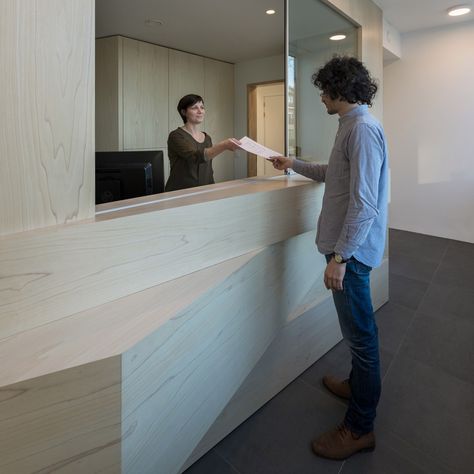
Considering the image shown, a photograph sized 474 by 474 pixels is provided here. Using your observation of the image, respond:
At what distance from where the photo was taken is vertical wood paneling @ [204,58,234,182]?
17.6 ft

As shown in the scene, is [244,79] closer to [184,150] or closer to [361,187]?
[184,150]

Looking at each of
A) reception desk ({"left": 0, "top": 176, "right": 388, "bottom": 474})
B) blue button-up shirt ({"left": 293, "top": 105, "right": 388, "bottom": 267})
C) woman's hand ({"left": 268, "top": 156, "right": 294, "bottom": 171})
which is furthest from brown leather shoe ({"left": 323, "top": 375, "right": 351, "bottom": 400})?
woman's hand ({"left": 268, "top": 156, "right": 294, "bottom": 171})

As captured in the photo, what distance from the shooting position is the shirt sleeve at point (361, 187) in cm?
132

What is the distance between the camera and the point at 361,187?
1313 millimetres

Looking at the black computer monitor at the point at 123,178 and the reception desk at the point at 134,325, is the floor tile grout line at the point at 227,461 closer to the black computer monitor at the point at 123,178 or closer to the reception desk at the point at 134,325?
the reception desk at the point at 134,325

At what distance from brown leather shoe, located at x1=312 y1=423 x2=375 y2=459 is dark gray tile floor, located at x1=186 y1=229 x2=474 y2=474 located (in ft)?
0.08

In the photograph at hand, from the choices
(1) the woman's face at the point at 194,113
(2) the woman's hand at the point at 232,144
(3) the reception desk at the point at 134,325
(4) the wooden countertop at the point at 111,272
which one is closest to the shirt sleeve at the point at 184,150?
(1) the woman's face at the point at 194,113

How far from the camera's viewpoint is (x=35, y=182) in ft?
2.81

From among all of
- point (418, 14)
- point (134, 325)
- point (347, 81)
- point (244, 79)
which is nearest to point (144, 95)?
point (244, 79)

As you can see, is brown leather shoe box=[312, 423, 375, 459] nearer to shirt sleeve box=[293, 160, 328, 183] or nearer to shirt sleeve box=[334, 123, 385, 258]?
shirt sleeve box=[334, 123, 385, 258]

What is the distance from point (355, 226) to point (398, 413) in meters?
1.02

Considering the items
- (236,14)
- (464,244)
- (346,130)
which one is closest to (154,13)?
(236,14)

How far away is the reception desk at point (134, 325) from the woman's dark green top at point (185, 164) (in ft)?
2.13

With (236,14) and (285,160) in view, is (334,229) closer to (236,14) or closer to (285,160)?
(285,160)
